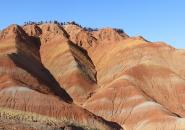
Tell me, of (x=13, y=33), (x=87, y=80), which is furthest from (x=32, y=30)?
(x=87, y=80)

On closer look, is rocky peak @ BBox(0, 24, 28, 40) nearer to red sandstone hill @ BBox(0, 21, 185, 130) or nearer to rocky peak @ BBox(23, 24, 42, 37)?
red sandstone hill @ BBox(0, 21, 185, 130)

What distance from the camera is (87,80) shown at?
154125 mm

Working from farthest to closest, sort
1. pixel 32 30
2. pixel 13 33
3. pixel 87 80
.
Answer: pixel 32 30, pixel 13 33, pixel 87 80

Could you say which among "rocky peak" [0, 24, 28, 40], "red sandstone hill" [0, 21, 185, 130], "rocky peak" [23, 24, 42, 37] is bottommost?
"red sandstone hill" [0, 21, 185, 130]

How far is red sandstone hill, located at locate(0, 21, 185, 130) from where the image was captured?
377 ft

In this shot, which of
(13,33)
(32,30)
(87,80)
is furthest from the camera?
(32,30)

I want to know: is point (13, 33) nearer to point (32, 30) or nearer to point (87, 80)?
point (32, 30)

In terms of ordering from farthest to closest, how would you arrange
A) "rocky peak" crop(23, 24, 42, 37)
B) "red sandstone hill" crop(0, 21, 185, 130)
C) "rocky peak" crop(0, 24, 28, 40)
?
1. "rocky peak" crop(23, 24, 42, 37)
2. "rocky peak" crop(0, 24, 28, 40)
3. "red sandstone hill" crop(0, 21, 185, 130)

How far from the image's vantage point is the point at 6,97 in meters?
118

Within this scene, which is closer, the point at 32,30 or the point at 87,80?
the point at 87,80

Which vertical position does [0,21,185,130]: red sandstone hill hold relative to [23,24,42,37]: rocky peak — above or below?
below

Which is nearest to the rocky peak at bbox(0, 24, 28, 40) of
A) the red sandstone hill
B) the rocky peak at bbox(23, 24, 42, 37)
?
the red sandstone hill

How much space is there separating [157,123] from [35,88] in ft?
102

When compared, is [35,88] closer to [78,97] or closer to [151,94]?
[78,97]
